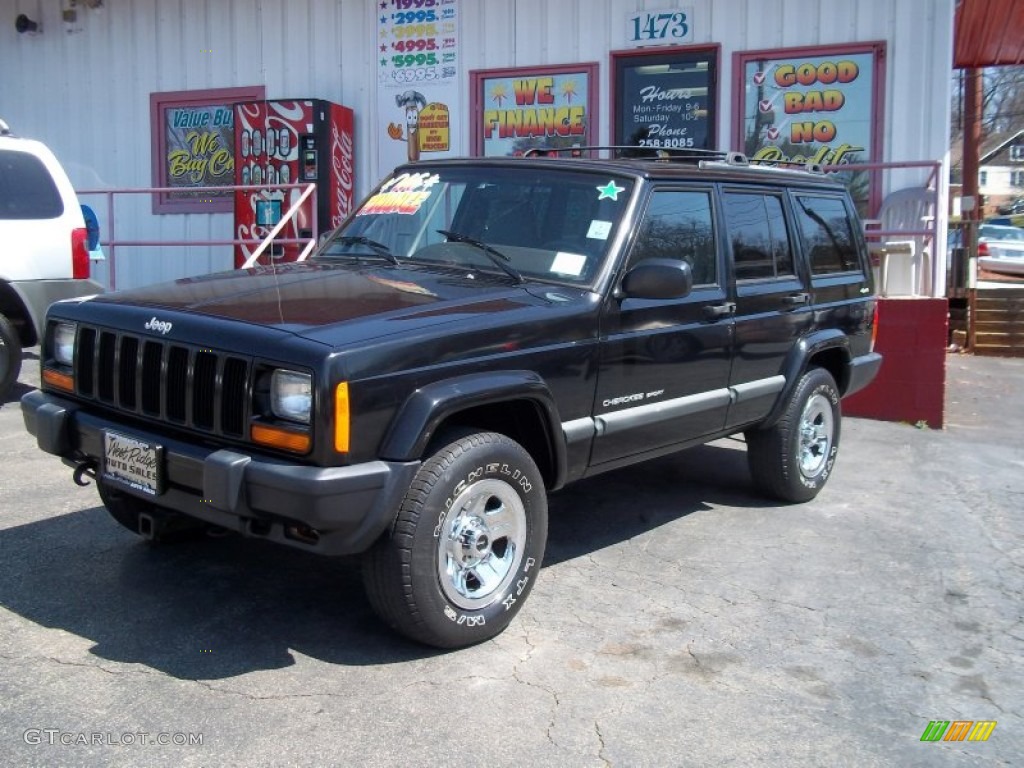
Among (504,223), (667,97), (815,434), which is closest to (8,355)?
(504,223)

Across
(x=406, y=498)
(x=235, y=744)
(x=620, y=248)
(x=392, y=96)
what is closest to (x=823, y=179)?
(x=620, y=248)

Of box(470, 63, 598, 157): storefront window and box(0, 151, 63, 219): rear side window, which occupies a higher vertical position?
box(470, 63, 598, 157): storefront window

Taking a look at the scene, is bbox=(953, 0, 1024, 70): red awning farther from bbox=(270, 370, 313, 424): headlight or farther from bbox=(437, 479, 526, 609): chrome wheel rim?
bbox=(270, 370, 313, 424): headlight

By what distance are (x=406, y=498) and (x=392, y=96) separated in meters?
9.44

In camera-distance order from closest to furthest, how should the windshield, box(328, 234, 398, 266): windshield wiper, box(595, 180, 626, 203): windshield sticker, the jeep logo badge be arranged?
the jeep logo badge → the windshield → box(595, 180, 626, 203): windshield sticker → box(328, 234, 398, 266): windshield wiper

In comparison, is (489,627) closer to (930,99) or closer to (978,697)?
(978,697)

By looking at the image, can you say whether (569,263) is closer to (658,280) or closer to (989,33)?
(658,280)

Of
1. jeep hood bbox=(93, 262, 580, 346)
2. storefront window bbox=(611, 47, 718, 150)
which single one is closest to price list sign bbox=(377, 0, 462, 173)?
storefront window bbox=(611, 47, 718, 150)

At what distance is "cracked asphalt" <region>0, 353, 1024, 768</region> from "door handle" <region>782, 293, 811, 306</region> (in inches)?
48.2

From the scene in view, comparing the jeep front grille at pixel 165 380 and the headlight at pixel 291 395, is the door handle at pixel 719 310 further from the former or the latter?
the jeep front grille at pixel 165 380

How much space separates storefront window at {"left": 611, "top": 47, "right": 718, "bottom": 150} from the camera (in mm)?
11023

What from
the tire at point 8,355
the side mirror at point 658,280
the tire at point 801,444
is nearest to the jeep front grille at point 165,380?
the side mirror at point 658,280

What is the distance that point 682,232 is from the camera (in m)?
5.07

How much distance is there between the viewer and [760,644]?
13.6 ft
